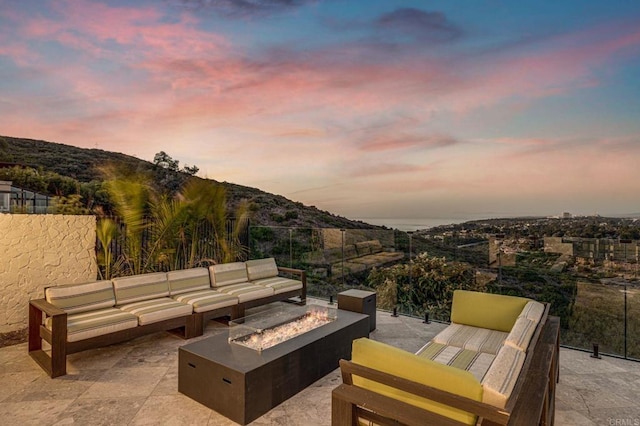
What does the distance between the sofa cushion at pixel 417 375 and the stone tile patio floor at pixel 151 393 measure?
3.60 ft

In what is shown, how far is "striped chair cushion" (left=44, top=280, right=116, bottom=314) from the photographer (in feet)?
12.3

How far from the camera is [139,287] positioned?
4438 mm

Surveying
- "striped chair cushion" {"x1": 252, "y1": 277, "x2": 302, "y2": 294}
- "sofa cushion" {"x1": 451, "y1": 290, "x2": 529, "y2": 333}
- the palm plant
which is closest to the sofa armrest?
the palm plant

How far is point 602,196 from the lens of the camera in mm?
6727

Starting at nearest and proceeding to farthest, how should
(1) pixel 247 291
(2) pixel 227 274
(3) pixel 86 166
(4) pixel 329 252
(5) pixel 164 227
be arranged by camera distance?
(1) pixel 247 291 < (2) pixel 227 274 < (5) pixel 164 227 < (4) pixel 329 252 < (3) pixel 86 166

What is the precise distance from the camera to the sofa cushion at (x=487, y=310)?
3445 mm

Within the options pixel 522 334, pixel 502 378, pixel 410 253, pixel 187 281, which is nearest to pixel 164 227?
pixel 187 281

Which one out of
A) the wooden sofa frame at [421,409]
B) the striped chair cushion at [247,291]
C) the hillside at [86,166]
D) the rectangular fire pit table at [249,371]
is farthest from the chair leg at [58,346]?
the hillside at [86,166]

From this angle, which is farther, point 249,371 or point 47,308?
point 47,308

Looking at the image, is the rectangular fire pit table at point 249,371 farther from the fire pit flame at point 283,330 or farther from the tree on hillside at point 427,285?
the tree on hillside at point 427,285

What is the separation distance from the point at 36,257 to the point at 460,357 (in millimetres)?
5234

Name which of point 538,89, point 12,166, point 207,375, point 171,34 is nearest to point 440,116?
point 538,89

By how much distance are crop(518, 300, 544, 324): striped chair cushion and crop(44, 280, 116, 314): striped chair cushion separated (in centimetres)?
446

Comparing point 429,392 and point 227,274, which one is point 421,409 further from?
point 227,274
